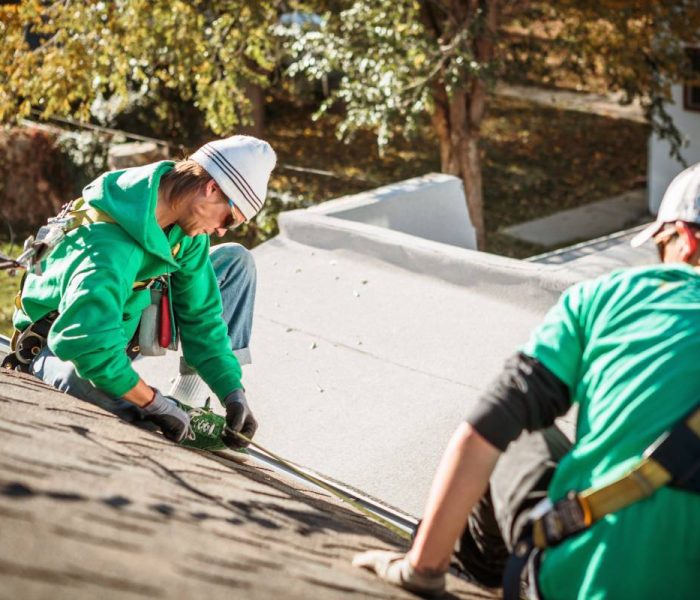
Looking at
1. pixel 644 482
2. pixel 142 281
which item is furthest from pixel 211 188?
pixel 644 482

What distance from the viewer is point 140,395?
3266 mm

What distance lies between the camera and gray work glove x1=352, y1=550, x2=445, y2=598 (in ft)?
7.05

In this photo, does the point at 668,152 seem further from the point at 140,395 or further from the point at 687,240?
the point at 687,240

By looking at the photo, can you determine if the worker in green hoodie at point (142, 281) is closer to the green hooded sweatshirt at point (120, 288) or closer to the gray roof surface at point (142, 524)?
the green hooded sweatshirt at point (120, 288)

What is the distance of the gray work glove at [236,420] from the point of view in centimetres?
370

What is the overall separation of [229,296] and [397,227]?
370cm

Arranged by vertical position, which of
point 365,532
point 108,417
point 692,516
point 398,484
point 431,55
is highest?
point 431,55

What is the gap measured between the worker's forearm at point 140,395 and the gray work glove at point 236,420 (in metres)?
0.47

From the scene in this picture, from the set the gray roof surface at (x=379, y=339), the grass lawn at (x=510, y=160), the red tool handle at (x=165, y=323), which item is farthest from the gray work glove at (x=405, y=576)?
the grass lawn at (x=510, y=160)

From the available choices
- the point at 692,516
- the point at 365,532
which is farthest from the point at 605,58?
the point at 692,516

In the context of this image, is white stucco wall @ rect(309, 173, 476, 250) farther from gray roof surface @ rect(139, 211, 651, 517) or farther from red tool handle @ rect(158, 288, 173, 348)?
red tool handle @ rect(158, 288, 173, 348)

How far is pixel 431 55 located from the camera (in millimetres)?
9141

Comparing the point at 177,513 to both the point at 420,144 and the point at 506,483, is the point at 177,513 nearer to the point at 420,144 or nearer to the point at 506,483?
the point at 506,483

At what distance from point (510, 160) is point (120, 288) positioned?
1269cm
